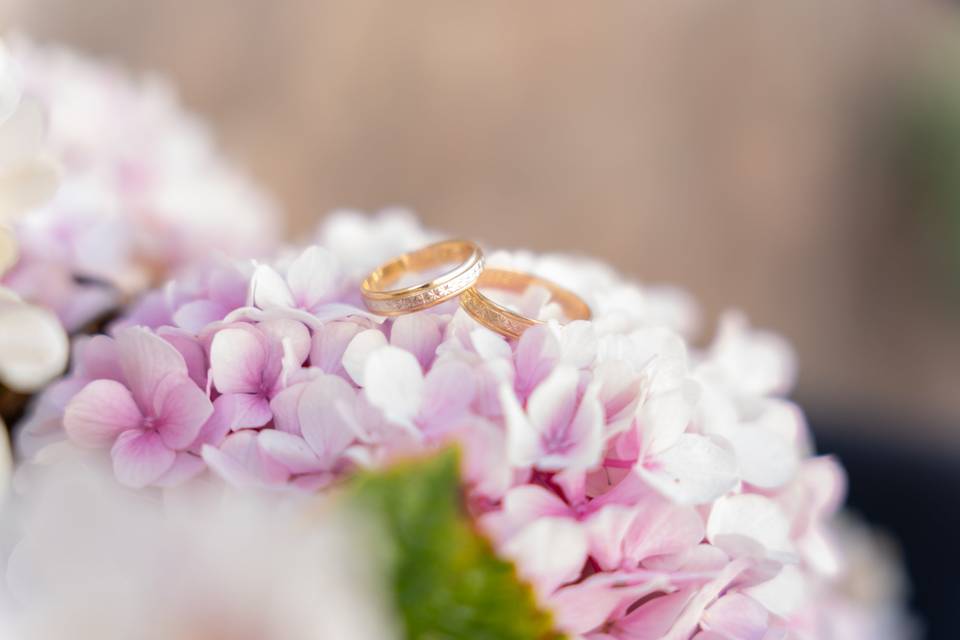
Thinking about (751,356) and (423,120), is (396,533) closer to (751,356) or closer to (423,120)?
(751,356)

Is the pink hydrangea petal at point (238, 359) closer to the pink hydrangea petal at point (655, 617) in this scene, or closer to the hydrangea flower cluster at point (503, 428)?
the hydrangea flower cluster at point (503, 428)

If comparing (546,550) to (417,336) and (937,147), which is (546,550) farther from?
(937,147)

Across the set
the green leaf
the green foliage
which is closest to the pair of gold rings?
the green leaf

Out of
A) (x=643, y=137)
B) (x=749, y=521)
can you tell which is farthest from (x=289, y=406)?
(x=643, y=137)

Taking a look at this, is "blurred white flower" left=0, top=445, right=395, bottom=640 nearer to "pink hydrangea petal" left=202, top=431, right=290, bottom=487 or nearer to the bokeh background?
"pink hydrangea petal" left=202, top=431, right=290, bottom=487

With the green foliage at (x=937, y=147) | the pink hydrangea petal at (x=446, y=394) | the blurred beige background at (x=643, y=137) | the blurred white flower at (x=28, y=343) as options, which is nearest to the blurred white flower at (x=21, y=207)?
the blurred white flower at (x=28, y=343)

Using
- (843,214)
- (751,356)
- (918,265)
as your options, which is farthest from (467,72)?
(751,356)

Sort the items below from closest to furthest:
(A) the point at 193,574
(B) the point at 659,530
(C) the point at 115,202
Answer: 1. (A) the point at 193,574
2. (B) the point at 659,530
3. (C) the point at 115,202
